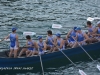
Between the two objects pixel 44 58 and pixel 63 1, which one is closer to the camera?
pixel 44 58

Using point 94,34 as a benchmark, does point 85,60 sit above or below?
below

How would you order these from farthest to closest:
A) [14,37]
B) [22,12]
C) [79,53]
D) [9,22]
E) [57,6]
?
1. [57,6]
2. [22,12]
3. [9,22]
4. [79,53]
5. [14,37]

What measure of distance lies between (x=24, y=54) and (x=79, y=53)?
15.8 feet

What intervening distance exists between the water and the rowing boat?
646 cm

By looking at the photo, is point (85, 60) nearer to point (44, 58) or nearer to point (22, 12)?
point (44, 58)

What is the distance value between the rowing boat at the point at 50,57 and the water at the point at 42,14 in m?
6.46

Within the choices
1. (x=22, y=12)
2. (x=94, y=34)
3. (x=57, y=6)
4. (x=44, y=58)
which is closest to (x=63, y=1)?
(x=57, y=6)

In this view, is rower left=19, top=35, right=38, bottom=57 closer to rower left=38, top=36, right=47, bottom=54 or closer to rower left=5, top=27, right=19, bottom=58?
rower left=38, top=36, right=47, bottom=54

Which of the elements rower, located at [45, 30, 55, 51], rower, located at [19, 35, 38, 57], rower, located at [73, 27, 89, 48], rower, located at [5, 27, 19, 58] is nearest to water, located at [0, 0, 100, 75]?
rower, located at [45, 30, 55, 51]

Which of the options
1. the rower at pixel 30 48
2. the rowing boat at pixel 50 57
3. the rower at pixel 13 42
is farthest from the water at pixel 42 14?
the rowing boat at pixel 50 57

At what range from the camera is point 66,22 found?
4141 centimetres

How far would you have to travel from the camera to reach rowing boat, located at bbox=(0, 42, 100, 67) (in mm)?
26087

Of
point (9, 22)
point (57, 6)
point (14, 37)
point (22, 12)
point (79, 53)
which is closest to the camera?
point (14, 37)

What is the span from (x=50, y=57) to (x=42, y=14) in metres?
17.9
